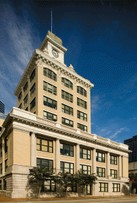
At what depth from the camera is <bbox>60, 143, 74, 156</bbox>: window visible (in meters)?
42.9

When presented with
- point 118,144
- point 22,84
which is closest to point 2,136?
point 22,84

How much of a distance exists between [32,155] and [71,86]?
81.7ft

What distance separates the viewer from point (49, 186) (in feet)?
125

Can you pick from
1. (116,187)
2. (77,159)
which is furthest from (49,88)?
(116,187)

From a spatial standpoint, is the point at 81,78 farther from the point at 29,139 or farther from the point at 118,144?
the point at 29,139

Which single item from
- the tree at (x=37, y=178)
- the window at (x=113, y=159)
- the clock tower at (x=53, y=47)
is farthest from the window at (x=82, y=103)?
the tree at (x=37, y=178)

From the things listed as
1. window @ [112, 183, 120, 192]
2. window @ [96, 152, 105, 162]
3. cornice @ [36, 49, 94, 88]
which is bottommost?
window @ [112, 183, 120, 192]

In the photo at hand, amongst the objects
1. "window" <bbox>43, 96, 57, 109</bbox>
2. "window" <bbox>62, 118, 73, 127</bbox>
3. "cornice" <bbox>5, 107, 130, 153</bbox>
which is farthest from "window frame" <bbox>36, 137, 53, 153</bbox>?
"window" <bbox>62, 118, 73, 127</bbox>

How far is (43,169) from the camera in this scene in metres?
34.0

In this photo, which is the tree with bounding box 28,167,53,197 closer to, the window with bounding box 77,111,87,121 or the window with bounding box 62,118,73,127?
the window with bounding box 62,118,73,127

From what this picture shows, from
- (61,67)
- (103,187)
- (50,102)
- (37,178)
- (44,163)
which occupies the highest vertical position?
(61,67)

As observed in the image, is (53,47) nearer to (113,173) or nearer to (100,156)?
(100,156)

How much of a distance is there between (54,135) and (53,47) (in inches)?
1078

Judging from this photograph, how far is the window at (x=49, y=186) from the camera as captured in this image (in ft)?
122
